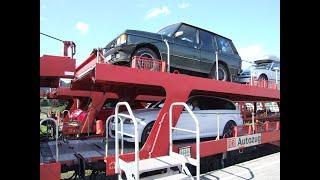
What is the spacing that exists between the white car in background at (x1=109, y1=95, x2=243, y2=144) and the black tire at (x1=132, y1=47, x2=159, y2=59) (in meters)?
1.08

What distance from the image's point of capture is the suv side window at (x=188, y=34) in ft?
23.8

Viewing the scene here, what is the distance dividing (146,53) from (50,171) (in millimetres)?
2987

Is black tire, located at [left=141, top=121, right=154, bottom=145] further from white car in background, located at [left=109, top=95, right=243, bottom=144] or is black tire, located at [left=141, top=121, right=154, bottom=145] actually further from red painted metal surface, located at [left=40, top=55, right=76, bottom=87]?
red painted metal surface, located at [left=40, top=55, right=76, bottom=87]

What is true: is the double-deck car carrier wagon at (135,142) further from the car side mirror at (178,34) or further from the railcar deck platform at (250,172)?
the car side mirror at (178,34)

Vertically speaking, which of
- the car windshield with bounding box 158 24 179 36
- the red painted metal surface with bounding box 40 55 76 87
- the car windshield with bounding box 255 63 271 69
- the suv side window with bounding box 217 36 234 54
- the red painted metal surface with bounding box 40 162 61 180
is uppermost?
the car windshield with bounding box 158 24 179 36

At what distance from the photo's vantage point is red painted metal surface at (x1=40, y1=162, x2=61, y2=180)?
4113 mm

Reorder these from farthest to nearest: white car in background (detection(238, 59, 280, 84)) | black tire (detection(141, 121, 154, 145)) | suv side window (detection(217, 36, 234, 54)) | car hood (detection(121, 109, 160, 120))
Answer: white car in background (detection(238, 59, 280, 84))
suv side window (detection(217, 36, 234, 54))
car hood (detection(121, 109, 160, 120))
black tire (detection(141, 121, 154, 145))

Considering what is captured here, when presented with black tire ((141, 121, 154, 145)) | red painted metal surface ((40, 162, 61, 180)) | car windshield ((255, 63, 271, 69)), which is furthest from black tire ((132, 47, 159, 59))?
car windshield ((255, 63, 271, 69))

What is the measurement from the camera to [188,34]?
7.43 metres

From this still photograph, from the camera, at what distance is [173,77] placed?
5.54 meters

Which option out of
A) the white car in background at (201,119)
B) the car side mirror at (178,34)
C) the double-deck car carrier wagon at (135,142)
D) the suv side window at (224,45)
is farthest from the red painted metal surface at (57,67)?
the suv side window at (224,45)
